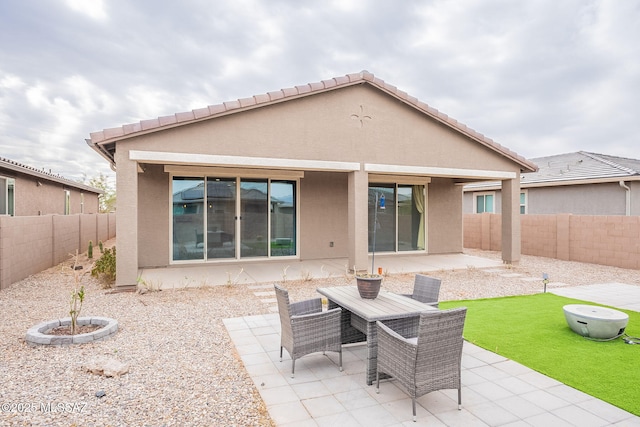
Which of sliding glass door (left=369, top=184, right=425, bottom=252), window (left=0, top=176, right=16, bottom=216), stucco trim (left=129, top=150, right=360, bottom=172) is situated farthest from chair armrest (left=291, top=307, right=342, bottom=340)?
window (left=0, top=176, right=16, bottom=216)

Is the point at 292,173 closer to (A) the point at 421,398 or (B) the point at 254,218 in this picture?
(B) the point at 254,218

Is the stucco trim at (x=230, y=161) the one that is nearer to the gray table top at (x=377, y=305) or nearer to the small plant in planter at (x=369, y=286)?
the gray table top at (x=377, y=305)

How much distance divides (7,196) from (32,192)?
7.24 feet

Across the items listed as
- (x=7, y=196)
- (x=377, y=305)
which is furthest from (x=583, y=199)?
(x=7, y=196)

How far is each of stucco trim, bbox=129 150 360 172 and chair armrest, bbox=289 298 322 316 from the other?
15.5 feet

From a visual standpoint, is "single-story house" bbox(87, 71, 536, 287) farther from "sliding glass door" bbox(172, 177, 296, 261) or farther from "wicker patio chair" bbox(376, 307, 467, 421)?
"wicker patio chair" bbox(376, 307, 467, 421)

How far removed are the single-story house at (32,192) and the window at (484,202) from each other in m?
20.2

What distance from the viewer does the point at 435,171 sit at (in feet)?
33.7

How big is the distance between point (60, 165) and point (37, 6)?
33686 mm

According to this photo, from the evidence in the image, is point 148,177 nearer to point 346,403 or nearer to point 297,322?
point 297,322

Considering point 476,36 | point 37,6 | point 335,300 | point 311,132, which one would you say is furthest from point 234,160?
point 476,36

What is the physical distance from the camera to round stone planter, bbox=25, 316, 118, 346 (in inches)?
176

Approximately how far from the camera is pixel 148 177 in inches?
387

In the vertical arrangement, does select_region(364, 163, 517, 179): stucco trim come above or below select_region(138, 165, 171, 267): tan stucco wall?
above
